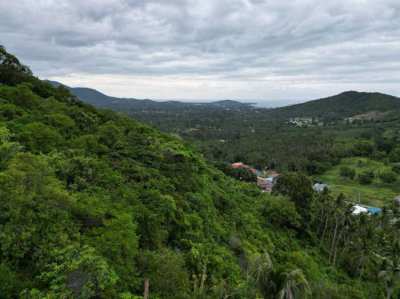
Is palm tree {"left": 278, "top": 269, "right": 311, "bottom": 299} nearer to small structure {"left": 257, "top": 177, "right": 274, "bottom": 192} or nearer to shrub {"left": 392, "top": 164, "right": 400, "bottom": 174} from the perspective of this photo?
Answer: small structure {"left": 257, "top": 177, "right": 274, "bottom": 192}

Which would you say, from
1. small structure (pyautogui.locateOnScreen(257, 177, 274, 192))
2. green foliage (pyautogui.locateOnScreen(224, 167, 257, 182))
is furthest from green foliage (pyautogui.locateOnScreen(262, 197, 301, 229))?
small structure (pyautogui.locateOnScreen(257, 177, 274, 192))

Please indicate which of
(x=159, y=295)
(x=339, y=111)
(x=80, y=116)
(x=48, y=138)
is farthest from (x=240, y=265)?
(x=339, y=111)

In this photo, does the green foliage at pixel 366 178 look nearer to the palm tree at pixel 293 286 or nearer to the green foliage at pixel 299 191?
the green foliage at pixel 299 191

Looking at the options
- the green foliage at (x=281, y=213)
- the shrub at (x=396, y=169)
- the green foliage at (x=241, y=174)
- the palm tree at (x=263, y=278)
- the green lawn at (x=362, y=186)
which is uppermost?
the palm tree at (x=263, y=278)

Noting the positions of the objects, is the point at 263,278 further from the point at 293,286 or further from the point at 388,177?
the point at 388,177

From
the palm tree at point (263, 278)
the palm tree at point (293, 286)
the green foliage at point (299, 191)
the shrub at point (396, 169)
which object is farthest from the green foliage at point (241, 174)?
the shrub at point (396, 169)

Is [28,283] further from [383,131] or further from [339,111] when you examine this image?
[339,111]
